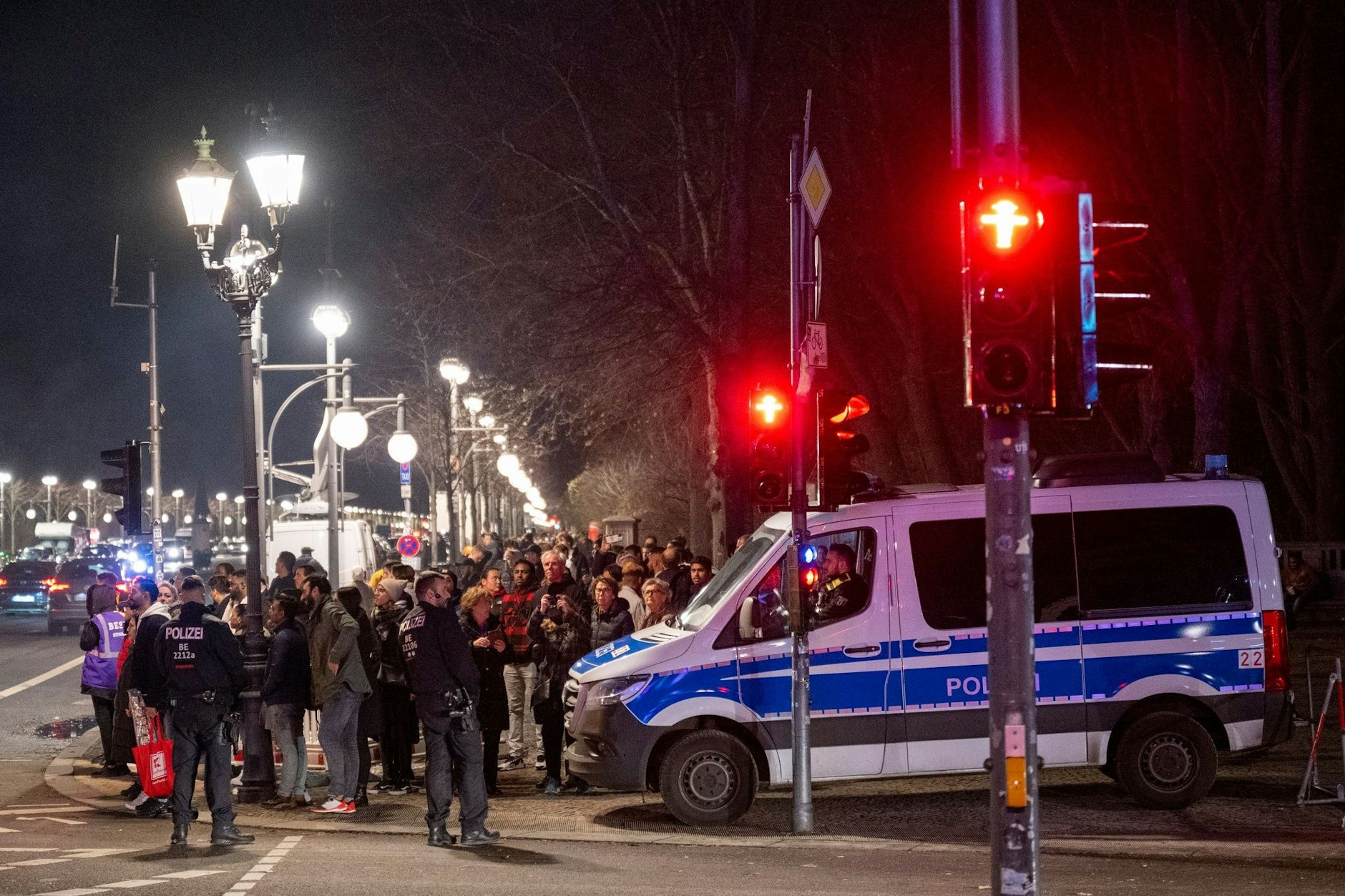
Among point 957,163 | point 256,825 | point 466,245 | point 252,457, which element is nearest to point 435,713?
point 256,825

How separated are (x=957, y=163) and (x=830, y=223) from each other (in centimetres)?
1965

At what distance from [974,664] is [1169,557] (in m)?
1.64

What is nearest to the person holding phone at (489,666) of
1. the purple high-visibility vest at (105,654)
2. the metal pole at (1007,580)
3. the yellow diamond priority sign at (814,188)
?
the purple high-visibility vest at (105,654)

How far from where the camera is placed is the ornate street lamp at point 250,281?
13180mm

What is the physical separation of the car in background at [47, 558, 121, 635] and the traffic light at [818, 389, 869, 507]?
88.4 ft

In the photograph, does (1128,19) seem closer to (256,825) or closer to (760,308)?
(760,308)

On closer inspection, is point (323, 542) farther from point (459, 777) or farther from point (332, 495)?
point (459, 777)

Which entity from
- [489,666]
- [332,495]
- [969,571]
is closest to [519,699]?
[489,666]

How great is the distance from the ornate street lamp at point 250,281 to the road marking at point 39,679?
10.1 m

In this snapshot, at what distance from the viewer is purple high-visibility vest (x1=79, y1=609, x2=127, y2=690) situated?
1509cm

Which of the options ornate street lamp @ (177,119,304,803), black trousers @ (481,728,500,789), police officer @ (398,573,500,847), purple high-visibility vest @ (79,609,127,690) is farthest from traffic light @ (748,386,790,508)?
purple high-visibility vest @ (79,609,127,690)

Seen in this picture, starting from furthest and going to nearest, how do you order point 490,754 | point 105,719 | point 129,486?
point 129,486 → point 105,719 → point 490,754

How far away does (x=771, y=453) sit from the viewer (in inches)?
456

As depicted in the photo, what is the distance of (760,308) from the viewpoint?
27391 mm
